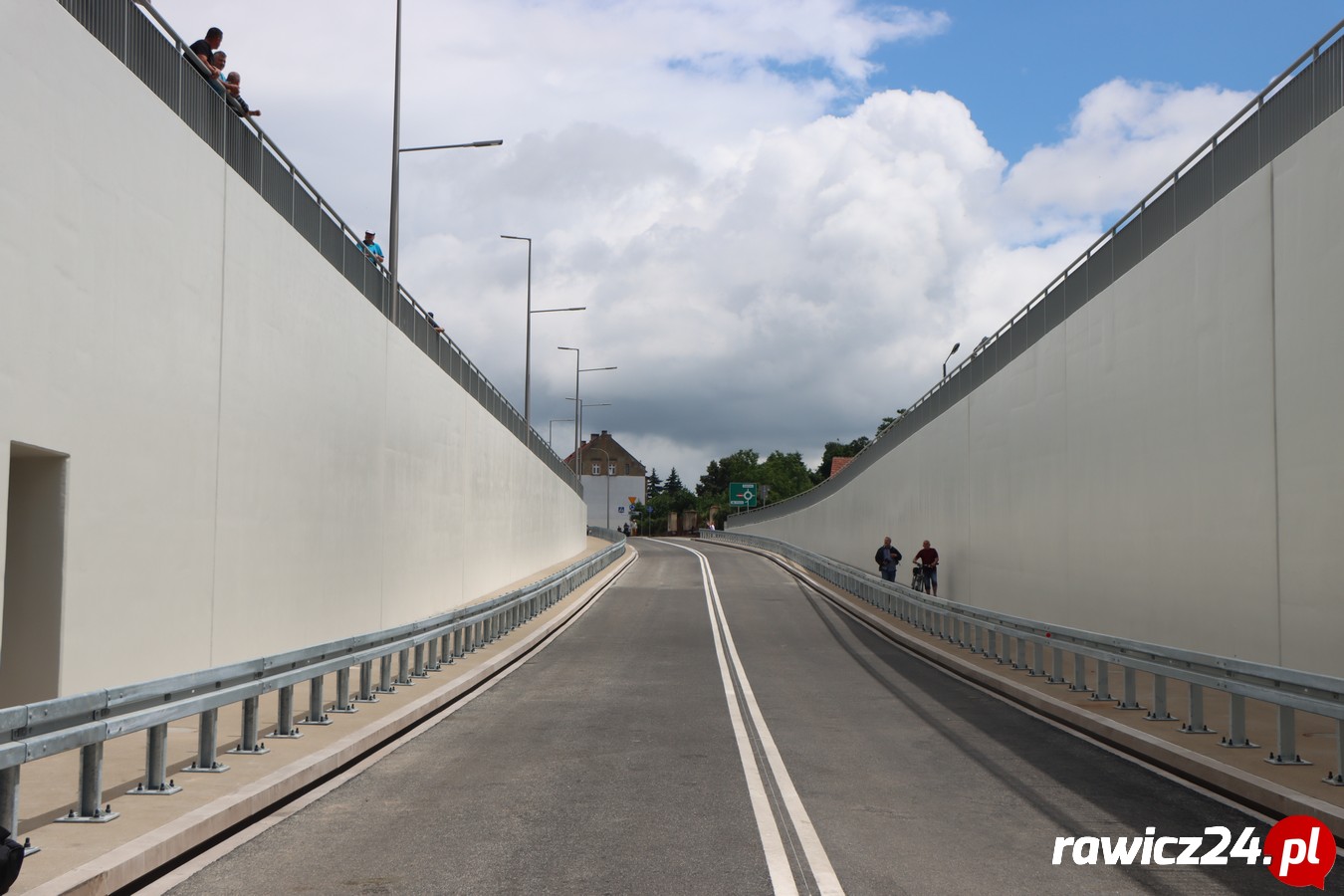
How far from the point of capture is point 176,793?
8.05 m

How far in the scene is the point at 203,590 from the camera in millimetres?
12828

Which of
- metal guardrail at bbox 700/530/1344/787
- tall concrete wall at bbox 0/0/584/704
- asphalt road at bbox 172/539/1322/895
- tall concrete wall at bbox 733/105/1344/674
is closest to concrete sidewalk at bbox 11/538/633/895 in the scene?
asphalt road at bbox 172/539/1322/895

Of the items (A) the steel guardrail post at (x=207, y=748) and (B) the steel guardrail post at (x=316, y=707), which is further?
(B) the steel guardrail post at (x=316, y=707)

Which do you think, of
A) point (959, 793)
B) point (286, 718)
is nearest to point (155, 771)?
point (286, 718)

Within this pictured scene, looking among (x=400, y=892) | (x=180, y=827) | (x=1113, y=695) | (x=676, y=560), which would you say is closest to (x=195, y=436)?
(x=180, y=827)

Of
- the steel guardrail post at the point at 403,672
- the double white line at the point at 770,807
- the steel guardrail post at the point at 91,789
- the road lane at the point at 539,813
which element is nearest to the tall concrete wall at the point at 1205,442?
the double white line at the point at 770,807

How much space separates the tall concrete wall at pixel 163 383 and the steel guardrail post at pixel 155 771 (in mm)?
2040

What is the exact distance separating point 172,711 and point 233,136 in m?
8.04

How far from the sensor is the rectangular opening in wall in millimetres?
10039

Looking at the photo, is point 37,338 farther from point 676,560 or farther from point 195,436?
point 676,560

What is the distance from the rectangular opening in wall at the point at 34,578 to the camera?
10.0 metres

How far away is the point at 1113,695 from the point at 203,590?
32.8 ft

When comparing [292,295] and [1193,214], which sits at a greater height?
[1193,214]

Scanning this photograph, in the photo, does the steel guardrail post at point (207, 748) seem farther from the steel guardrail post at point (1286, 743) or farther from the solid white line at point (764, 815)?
the steel guardrail post at point (1286, 743)
